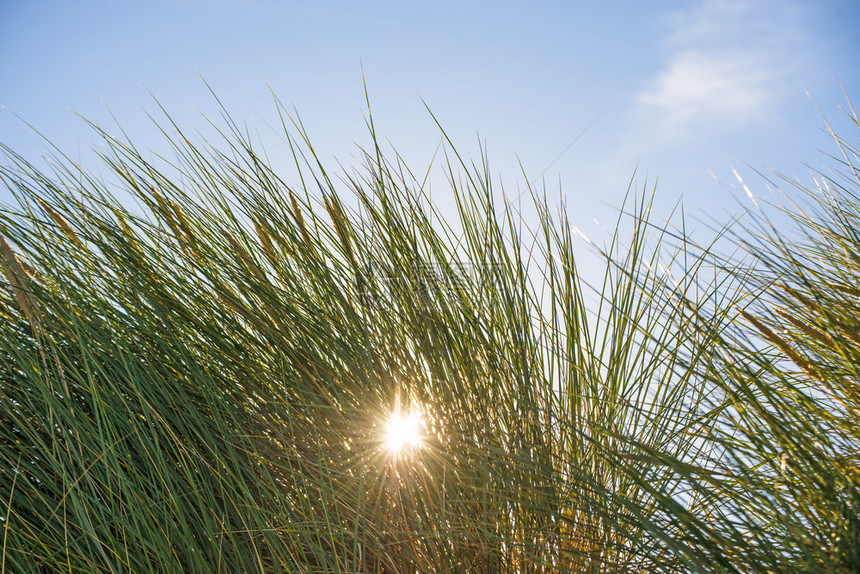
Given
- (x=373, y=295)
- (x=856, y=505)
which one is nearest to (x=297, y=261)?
(x=373, y=295)

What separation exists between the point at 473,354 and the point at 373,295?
21 cm

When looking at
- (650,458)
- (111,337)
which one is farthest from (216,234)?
(650,458)

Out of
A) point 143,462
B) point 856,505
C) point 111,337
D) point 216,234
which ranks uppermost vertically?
point 216,234

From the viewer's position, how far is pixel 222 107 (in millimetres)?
1092

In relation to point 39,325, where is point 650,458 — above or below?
below

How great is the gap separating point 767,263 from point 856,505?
57cm

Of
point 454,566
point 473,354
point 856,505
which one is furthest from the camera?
point 473,354

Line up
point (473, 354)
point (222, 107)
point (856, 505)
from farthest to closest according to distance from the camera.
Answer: point (222, 107), point (473, 354), point (856, 505)

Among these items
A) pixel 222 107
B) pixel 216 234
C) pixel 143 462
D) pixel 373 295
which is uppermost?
pixel 222 107

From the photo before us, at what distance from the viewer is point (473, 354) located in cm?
91

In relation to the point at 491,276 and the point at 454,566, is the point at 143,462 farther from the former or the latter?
the point at 491,276

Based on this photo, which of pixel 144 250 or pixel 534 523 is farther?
pixel 144 250

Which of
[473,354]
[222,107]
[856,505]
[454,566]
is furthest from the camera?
[222,107]

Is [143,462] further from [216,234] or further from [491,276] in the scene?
[491,276]
